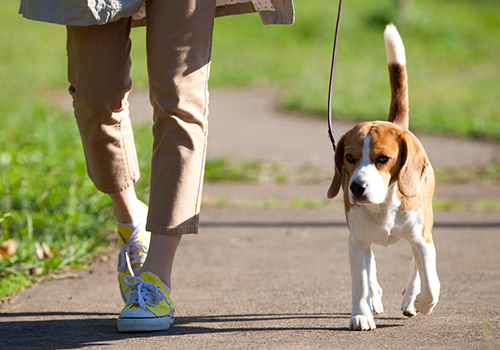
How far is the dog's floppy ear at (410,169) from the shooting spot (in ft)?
7.34

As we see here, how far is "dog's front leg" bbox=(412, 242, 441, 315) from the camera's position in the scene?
7.57ft

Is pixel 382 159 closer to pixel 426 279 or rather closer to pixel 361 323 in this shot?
pixel 426 279

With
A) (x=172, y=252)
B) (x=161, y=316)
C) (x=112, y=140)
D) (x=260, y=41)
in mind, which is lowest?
(x=260, y=41)

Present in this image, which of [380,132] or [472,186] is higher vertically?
[380,132]

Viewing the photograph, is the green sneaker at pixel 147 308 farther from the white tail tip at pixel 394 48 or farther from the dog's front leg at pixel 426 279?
the white tail tip at pixel 394 48

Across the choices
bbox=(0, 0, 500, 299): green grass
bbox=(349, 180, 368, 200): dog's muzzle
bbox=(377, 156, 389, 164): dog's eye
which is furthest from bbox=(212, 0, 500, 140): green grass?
bbox=(349, 180, 368, 200): dog's muzzle

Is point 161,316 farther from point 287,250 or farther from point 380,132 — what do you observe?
point 287,250

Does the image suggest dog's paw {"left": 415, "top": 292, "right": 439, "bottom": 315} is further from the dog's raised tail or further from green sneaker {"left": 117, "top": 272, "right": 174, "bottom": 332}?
green sneaker {"left": 117, "top": 272, "right": 174, "bottom": 332}

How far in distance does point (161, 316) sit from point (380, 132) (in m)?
1.02

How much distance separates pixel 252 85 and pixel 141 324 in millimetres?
12824

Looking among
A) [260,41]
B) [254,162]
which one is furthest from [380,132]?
[260,41]

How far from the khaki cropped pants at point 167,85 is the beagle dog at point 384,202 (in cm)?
57

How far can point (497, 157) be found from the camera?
6160 millimetres

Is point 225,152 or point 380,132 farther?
point 225,152
